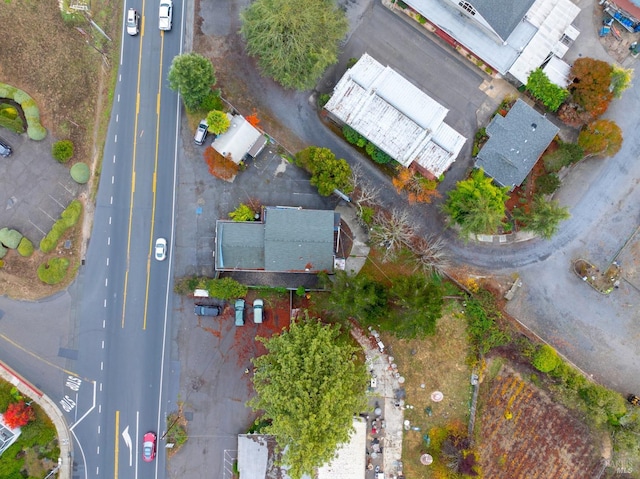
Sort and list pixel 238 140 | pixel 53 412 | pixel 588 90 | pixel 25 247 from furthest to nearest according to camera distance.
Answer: pixel 25 247
pixel 53 412
pixel 238 140
pixel 588 90

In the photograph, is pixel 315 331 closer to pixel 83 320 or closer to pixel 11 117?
pixel 83 320

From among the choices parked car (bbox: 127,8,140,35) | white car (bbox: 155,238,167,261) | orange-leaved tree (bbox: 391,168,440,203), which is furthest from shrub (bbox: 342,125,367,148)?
parked car (bbox: 127,8,140,35)

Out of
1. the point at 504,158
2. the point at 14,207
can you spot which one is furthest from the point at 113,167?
the point at 504,158

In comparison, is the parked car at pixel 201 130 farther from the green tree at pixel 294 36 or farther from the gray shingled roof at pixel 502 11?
the gray shingled roof at pixel 502 11

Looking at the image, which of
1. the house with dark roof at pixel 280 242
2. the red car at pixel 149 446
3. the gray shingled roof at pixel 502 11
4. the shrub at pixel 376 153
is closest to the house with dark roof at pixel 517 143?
the gray shingled roof at pixel 502 11

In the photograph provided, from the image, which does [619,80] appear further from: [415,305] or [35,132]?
[35,132]

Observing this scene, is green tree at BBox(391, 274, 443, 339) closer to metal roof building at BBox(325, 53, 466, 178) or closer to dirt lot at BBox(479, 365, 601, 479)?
metal roof building at BBox(325, 53, 466, 178)

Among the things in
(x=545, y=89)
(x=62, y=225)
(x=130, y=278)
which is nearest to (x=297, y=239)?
(x=130, y=278)
